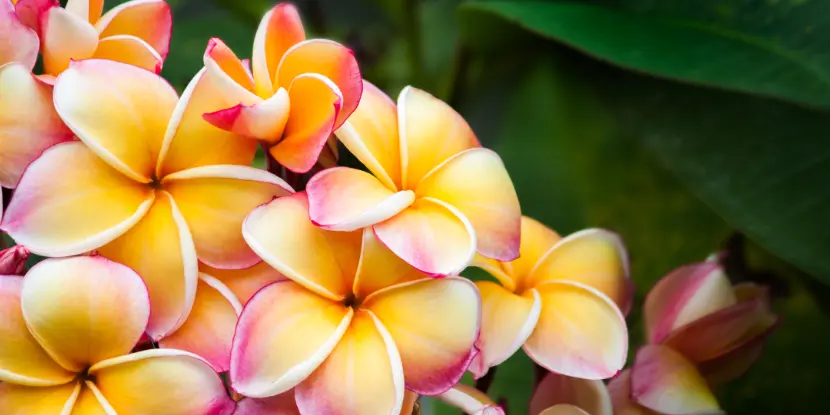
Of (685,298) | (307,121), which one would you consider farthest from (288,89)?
(685,298)

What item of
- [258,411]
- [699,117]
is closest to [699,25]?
[699,117]

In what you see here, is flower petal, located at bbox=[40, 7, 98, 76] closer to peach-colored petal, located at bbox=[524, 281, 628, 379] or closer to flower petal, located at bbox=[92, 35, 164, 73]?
flower petal, located at bbox=[92, 35, 164, 73]

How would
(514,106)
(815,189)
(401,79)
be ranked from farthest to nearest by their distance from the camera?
1. (401,79)
2. (514,106)
3. (815,189)

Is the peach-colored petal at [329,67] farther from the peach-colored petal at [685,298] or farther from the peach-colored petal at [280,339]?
the peach-colored petal at [685,298]

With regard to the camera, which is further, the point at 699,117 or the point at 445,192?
the point at 699,117

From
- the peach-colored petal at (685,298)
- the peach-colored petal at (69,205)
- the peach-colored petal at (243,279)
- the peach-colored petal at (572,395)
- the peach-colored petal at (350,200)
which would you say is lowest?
the peach-colored petal at (572,395)

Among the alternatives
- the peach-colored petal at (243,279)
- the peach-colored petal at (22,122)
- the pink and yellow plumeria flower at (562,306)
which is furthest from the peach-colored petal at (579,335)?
the peach-colored petal at (22,122)

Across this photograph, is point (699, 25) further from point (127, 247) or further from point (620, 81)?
point (127, 247)
